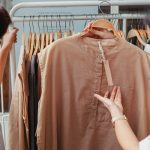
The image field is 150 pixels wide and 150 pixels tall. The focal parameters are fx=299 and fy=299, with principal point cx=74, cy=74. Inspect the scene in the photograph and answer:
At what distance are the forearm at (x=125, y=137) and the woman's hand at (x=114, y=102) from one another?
3 centimetres

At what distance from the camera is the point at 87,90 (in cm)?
103

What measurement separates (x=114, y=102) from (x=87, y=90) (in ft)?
0.34

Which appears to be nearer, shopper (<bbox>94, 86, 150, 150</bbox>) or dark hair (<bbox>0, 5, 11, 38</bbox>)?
Answer: shopper (<bbox>94, 86, 150, 150</bbox>)

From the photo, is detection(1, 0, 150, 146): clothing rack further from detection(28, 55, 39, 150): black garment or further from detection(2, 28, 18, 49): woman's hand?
detection(28, 55, 39, 150): black garment

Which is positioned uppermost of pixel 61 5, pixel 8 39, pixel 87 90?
pixel 61 5

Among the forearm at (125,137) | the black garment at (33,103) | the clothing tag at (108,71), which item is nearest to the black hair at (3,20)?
the black garment at (33,103)

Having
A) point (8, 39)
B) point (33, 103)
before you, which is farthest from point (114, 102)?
point (8, 39)

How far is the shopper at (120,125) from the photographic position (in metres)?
0.87

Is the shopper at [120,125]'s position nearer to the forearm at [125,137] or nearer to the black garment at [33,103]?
the forearm at [125,137]

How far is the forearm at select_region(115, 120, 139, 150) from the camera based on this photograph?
0.88 meters

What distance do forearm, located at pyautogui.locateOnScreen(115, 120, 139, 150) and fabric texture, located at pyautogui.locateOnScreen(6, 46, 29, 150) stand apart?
309mm

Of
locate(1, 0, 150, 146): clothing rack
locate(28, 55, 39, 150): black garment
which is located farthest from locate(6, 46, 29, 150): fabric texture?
locate(1, 0, 150, 146): clothing rack

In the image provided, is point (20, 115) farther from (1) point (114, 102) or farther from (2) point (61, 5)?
(2) point (61, 5)

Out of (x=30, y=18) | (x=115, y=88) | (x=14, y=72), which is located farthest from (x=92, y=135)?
(x=30, y=18)
